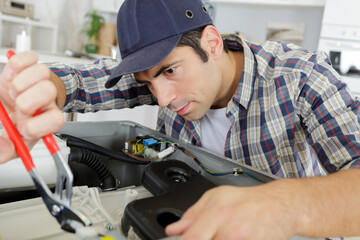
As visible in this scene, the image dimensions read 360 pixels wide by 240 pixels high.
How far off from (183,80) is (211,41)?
18 centimetres

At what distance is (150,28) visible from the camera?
2.43 ft

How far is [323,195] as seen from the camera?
16.8 inches

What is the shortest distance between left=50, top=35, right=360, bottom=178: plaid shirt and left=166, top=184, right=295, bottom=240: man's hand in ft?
1.32

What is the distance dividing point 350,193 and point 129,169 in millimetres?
574

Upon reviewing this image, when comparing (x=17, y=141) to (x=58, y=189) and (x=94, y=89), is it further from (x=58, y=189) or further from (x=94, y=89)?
(x=94, y=89)

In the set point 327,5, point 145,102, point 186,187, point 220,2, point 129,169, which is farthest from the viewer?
point 220,2

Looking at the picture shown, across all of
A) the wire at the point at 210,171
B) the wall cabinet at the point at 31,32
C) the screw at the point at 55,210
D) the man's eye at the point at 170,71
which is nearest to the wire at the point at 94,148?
the wire at the point at 210,171

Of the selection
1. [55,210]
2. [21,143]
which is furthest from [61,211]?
[21,143]

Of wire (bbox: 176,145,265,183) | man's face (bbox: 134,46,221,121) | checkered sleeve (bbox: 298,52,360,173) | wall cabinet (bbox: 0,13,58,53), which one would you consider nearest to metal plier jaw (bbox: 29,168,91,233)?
wire (bbox: 176,145,265,183)

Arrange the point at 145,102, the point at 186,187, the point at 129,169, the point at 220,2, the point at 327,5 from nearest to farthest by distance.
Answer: the point at 186,187 → the point at 129,169 → the point at 145,102 → the point at 327,5 → the point at 220,2

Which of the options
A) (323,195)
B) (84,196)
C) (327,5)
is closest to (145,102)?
(84,196)

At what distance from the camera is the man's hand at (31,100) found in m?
0.42

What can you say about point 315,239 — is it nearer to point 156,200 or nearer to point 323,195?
point 323,195

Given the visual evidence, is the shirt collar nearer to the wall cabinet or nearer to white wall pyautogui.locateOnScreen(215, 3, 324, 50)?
white wall pyautogui.locateOnScreen(215, 3, 324, 50)
